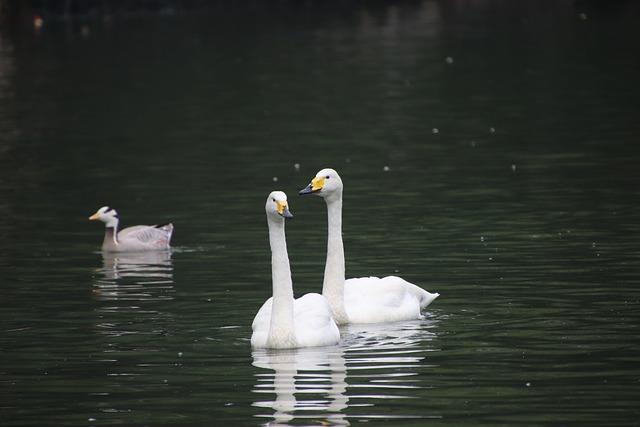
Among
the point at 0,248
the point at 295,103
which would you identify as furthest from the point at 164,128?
the point at 0,248

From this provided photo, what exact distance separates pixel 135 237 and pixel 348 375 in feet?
30.9

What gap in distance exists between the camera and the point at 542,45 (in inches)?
2411

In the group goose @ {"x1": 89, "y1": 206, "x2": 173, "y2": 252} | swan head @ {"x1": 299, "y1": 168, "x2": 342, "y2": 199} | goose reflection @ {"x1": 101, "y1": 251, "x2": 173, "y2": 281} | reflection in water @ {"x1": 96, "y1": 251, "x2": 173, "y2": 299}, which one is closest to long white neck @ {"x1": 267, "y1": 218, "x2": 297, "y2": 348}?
swan head @ {"x1": 299, "y1": 168, "x2": 342, "y2": 199}

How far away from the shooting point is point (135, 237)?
22.9m

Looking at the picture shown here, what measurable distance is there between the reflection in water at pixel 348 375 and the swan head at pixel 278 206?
1.28m

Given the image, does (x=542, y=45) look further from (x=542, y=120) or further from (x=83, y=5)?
(x=83, y=5)

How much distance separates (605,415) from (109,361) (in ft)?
15.9

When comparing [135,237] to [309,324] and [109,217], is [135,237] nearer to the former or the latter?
[109,217]

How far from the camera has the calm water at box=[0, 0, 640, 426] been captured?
13383mm

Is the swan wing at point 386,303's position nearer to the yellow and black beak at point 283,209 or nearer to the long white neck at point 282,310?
the long white neck at point 282,310

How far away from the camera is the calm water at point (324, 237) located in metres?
13.4

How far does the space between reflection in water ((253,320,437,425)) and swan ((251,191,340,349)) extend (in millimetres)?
114

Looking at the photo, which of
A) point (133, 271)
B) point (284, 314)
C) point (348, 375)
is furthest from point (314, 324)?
point (133, 271)

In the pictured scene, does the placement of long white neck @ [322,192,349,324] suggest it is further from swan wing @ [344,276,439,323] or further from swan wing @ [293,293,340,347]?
swan wing @ [293,293,340,347]
